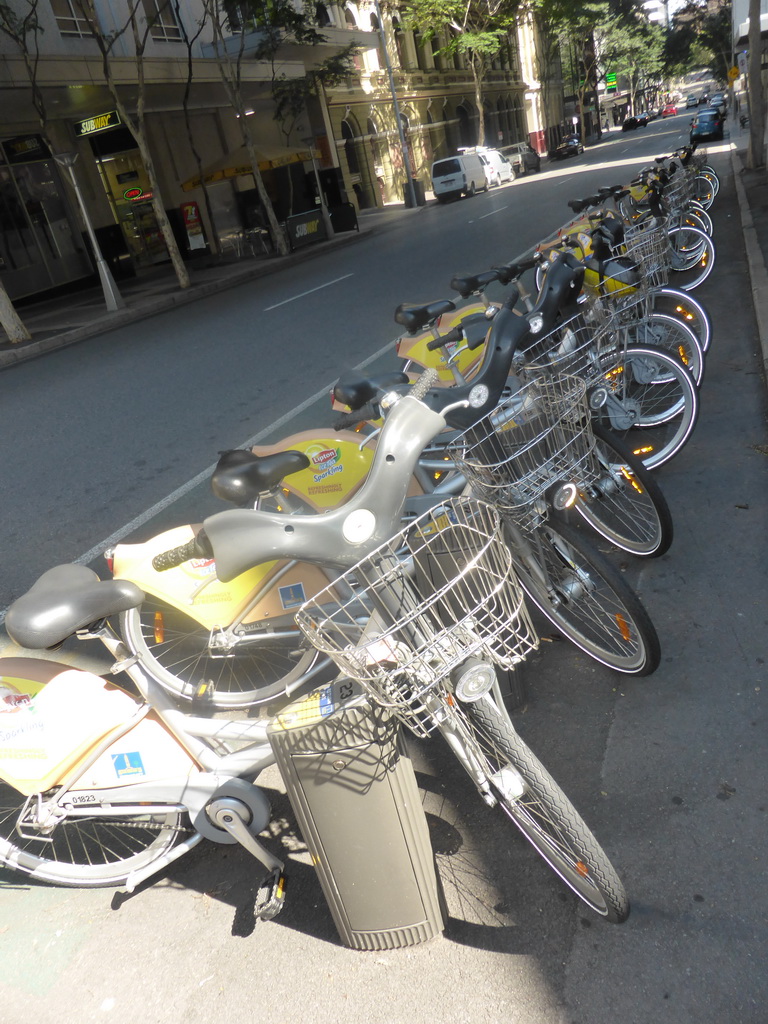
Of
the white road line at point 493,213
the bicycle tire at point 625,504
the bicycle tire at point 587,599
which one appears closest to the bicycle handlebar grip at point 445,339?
the bicycle tire at point 625,504

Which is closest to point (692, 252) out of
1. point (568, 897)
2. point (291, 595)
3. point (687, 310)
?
point (687, 310)

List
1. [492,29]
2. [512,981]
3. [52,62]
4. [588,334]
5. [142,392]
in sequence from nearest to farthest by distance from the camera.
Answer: [512,981] < [588,334] < [142,392] < [52,62] < [492,29]

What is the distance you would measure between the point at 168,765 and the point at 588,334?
2.73 meters

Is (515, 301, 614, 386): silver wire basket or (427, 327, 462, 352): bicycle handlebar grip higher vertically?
(427, 327, 462, 352): bicycle handlebar grip

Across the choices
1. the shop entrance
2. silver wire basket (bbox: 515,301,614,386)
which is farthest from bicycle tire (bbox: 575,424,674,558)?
the shop entrance

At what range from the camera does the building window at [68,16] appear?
19406 mm

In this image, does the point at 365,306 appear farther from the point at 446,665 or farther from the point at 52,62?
the point at 52,62

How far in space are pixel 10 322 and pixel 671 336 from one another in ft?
41.4

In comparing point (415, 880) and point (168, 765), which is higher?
point (168, 765)

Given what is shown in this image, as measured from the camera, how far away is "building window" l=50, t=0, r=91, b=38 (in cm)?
1941

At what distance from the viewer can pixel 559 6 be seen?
53.9ft

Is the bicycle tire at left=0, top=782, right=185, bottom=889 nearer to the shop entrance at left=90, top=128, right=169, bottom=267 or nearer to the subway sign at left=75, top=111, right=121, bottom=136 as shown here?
the subway sign at left=75, top=111, right=121, bottom=136

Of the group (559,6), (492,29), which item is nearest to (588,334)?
(559,6)

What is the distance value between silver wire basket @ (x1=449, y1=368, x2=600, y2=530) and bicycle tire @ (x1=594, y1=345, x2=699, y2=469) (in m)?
0.96
